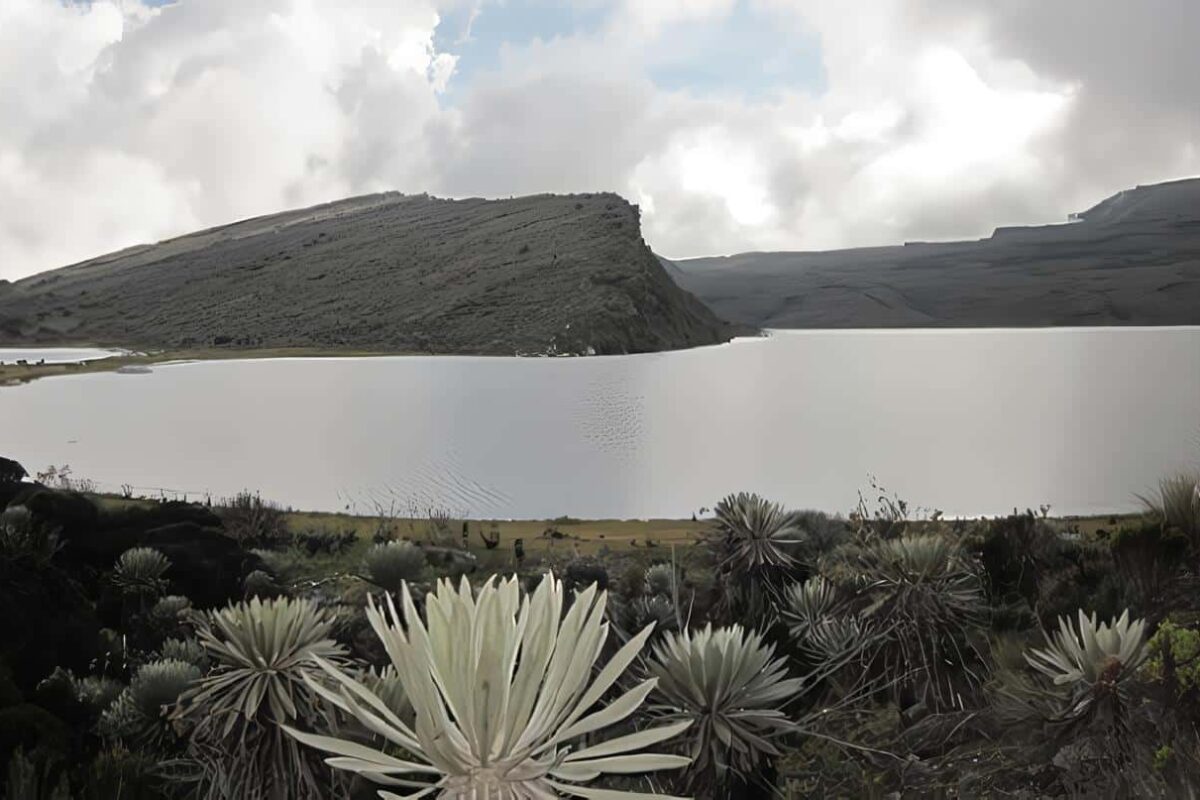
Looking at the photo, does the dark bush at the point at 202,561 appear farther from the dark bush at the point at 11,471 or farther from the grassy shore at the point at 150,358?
the grassy shore at the point at 150,358

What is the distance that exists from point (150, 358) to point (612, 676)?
38778 millimetres

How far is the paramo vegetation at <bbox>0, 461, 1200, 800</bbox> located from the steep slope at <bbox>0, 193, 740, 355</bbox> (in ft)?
113

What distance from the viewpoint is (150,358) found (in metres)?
35.0

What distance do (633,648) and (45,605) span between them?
9.10 ft

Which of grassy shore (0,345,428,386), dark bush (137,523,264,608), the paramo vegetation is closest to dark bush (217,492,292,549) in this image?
dark bush (137,523,264,608)

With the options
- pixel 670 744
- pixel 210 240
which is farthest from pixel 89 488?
pixel 210 240

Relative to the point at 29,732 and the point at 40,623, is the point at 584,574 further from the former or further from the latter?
the point at 29,732

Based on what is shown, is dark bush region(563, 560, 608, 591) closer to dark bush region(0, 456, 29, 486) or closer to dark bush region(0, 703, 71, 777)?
dark bush region(0, 703, 71, 777)

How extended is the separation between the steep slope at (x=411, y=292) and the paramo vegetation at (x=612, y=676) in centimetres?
3436

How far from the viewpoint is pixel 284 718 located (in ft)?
4.83

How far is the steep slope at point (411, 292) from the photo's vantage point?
41.6 meters

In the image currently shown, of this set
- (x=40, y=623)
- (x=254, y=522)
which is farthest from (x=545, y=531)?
(x=40, y=623)

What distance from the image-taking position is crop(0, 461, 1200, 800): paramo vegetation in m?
0.78

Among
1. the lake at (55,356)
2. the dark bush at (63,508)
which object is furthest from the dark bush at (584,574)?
the lake at (55,356)
